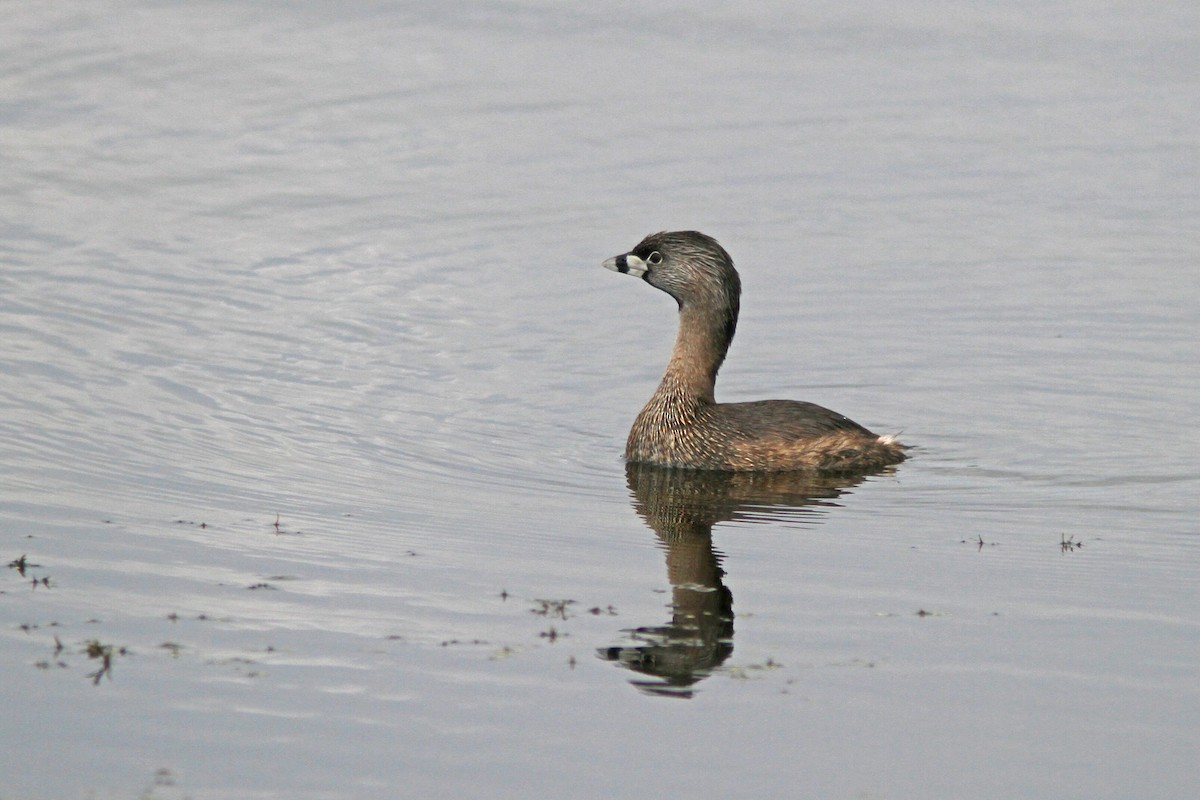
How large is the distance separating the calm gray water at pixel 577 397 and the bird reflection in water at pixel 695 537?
0.16 ft

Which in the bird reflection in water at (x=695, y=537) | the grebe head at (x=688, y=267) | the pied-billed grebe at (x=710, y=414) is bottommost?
the bird reflection in water at (x=695, y=537)

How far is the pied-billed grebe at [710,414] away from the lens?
15039mm

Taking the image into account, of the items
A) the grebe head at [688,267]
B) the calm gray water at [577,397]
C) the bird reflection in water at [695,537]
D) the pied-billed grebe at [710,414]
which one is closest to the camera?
the calm gray water at [577,397]

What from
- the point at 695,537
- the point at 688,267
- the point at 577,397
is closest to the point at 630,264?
the point at 688,267

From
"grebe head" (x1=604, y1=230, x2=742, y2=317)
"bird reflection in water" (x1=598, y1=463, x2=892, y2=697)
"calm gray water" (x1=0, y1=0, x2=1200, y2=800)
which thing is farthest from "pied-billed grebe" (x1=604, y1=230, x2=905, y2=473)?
"calm gray water" (x1=0, y1=0, x2=1200, y2=800)

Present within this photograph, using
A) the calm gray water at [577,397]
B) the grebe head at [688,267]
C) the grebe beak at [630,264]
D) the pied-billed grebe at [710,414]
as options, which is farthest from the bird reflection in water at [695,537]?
the grebe beak at [630,264]

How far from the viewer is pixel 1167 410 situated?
53.9 ft

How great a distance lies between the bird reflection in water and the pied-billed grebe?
19 cm

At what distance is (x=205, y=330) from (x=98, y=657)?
30.5ft

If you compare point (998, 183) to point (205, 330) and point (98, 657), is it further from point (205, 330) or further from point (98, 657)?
point (98, 657)

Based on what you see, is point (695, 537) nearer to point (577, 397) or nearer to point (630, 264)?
point (630, 264)

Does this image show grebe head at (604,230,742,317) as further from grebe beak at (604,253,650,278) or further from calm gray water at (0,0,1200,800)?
calm gray water at (0,0,1200,800)

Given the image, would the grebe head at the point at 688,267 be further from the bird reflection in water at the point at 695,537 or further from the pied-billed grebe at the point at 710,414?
the bird reflection in water at the point at 695,537

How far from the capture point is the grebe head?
15570 mm
